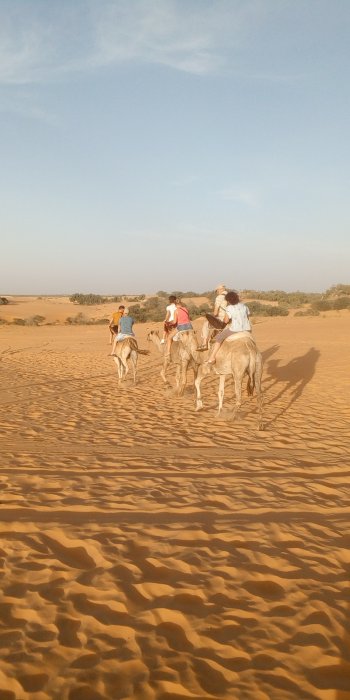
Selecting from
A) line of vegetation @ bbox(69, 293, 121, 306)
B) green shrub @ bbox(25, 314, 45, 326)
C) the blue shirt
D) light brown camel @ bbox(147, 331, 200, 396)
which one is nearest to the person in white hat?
light brown camel @ bbox(147, 331, 200, 396)

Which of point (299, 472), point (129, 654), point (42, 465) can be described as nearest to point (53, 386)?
point (42, 465)

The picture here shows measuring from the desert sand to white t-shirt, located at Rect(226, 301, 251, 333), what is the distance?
199 cm

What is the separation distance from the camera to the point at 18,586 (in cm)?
372

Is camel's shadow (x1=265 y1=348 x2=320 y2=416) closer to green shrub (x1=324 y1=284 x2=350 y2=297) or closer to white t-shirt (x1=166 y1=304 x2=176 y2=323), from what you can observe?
white t-shirt (x1=166 y1=304 x2=176 y2=323)

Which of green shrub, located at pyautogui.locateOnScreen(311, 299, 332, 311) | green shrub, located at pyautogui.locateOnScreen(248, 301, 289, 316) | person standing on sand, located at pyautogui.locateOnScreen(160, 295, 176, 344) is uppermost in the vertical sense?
green shrub, located at pyautogui.locateOnScreen(311, 299, 332, 311)

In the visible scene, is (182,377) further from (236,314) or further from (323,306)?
(323,306)

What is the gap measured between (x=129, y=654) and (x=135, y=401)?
8753mm

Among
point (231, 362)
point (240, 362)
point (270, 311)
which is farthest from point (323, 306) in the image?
point (240, 362)

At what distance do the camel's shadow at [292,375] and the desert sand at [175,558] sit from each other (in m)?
3.04

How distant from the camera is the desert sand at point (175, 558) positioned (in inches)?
113

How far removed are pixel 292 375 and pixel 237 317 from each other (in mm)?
7632

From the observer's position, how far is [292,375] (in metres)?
16.0

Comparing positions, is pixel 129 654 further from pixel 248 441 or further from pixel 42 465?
pixel 248 441

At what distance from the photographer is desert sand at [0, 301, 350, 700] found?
288cm
